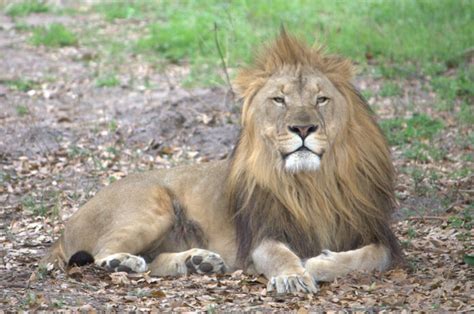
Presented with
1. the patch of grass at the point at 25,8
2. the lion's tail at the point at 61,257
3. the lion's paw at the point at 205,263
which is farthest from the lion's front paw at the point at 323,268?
the patch of grass at the point at 25,8

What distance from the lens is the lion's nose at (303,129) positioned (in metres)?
5.17

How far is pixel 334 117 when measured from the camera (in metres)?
5.39

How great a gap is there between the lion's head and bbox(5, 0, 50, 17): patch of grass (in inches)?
385

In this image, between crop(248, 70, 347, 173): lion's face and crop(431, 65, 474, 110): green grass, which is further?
crop(431, 65, 474, 110): green grass

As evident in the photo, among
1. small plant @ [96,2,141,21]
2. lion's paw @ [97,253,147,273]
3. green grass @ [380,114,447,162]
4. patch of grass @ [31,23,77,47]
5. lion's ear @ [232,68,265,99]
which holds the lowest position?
green grass @ [380,114,447,162]

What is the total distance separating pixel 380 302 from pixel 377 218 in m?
0.83

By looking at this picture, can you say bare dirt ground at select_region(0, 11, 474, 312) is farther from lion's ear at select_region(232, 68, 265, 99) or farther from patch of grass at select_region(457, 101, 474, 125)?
lion's ear at select_region(232, 68, 265, 99)

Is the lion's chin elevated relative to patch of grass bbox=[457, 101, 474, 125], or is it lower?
elevated

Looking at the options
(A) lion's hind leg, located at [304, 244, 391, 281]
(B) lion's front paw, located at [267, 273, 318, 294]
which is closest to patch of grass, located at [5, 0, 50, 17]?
(A) lion's hind leg, located at [304, 244, 391, 281]

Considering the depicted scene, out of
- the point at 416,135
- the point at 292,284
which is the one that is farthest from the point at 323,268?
the point at 416,135

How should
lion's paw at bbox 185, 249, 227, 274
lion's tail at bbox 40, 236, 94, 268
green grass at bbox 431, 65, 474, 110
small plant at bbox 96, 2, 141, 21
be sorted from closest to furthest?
lion's tail at bbox 40, 236, 94, 268 → lion's paw at bbox 185, 249, 227, 274 → green grass at bbox 431, 65, 474, 110 → small plant at bbox 96, 2, 141, 21

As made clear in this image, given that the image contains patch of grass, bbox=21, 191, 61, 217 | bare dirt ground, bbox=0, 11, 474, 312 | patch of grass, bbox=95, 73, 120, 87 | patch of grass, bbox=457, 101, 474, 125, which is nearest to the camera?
bare dirt ground, bbox=0, 11, 474, 312

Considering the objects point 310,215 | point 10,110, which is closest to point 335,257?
point 310,215

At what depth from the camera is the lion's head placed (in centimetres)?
538
